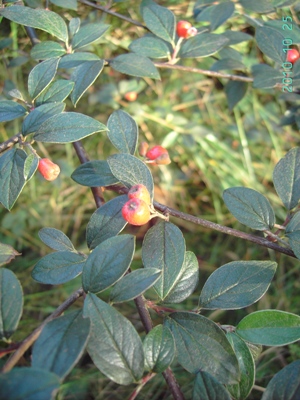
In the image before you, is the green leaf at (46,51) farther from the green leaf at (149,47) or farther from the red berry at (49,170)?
the red berry at (49,170)

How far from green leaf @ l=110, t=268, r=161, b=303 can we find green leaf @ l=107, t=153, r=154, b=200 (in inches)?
6.5

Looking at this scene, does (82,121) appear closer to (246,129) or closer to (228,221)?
(228,221)

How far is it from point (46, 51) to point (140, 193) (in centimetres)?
48

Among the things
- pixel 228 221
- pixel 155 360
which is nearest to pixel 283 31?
pixel 155 360

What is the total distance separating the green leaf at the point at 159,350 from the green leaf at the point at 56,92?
1.67ft

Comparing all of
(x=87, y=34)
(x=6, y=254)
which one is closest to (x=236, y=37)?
(x=87, y=34)

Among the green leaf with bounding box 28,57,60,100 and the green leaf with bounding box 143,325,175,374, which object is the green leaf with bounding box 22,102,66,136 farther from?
the green leaf with bounding box 143,325,175,374

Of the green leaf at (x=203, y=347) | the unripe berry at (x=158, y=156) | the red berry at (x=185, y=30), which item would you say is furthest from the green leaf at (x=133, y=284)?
the red berry at (x=185, y=30)

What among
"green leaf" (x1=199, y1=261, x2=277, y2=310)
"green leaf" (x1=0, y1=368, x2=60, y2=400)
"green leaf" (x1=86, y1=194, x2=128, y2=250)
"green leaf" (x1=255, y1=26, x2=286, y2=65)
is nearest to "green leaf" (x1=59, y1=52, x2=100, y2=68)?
"green leaf" (x1=86, y1=194, x2=128, y2=250)

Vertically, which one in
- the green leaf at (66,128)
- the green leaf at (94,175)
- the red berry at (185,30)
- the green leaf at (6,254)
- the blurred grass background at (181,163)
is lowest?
the blurred grass background at (181,163)

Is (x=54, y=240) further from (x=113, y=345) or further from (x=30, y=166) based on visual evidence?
(x=113, y=345)

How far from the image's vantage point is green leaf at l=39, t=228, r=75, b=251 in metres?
0.76

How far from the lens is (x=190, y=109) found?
2.22 meters

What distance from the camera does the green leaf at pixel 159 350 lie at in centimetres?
63
